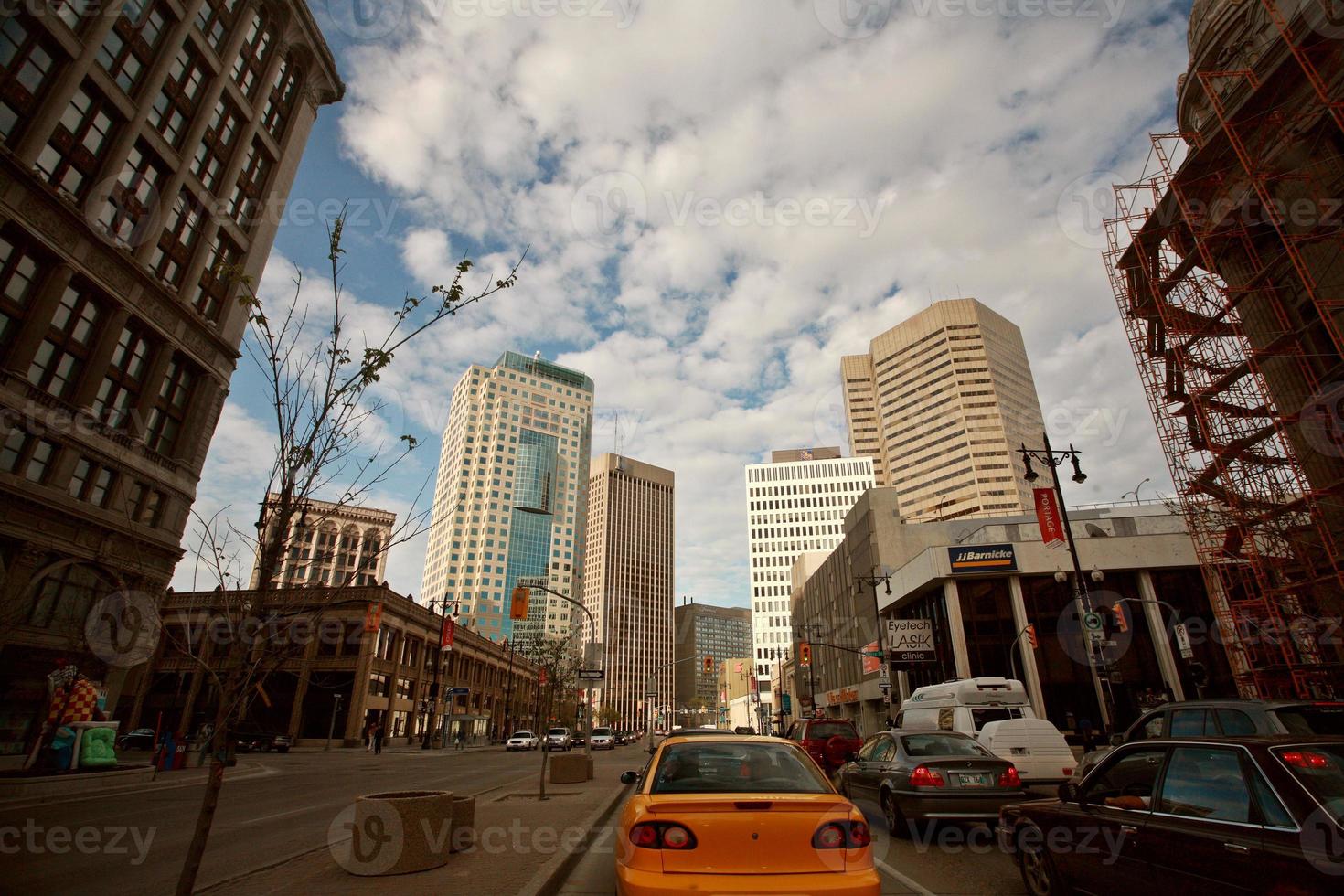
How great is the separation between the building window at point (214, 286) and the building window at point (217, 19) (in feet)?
33.8

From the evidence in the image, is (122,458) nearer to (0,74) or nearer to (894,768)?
(0,74)

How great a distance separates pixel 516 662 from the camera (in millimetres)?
88688

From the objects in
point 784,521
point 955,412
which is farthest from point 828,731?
point 784,521

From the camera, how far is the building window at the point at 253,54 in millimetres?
36031

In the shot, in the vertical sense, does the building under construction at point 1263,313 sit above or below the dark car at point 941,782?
above

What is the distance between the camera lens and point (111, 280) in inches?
1097

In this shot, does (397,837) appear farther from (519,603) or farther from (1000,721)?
(519,603)

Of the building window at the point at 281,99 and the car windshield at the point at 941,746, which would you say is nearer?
the car windshield at the point at 941,746

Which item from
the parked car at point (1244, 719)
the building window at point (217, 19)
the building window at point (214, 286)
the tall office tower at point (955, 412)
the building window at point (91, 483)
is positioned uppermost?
the tall office tower at point (955, 412)

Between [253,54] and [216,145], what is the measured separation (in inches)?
290

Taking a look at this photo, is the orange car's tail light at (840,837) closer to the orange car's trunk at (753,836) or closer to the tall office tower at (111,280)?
the orange car's trunk at (753,836)

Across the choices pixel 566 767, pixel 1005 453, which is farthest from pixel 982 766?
pixel 1005 453

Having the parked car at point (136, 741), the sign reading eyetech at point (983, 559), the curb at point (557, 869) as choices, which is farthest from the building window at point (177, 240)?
the sign reading eyetech at point (983, 559)

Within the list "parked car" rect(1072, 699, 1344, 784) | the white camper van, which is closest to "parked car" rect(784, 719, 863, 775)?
the white camper van
